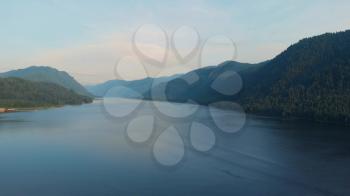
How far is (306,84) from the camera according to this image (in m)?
85.0

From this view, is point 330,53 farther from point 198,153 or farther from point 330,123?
point 198,153

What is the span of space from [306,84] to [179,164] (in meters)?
58.0

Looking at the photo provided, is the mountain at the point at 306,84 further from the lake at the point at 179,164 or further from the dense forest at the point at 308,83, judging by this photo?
the lake at the point at 179,164

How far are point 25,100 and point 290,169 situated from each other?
90862 millimetres

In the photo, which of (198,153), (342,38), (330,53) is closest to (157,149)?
(198,153)

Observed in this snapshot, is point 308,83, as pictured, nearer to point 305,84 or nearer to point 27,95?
point 305,84

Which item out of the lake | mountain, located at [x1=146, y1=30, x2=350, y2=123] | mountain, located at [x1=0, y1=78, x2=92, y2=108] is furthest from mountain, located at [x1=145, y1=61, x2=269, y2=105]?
the lake

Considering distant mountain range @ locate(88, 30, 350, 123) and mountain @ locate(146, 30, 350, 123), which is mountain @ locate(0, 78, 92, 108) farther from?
mountain @ locate(146, 30, 350, 123)

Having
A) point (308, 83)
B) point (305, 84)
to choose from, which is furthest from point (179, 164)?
point (305, 84)

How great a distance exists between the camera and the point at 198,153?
38.9 m

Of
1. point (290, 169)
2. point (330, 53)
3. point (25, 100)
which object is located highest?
point (330, 53)

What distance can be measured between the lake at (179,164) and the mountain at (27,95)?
52981mm

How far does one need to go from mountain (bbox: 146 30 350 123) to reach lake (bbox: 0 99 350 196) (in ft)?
47.8

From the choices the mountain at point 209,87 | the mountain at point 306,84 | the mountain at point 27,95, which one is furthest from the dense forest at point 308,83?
the mountain at point 27,95
